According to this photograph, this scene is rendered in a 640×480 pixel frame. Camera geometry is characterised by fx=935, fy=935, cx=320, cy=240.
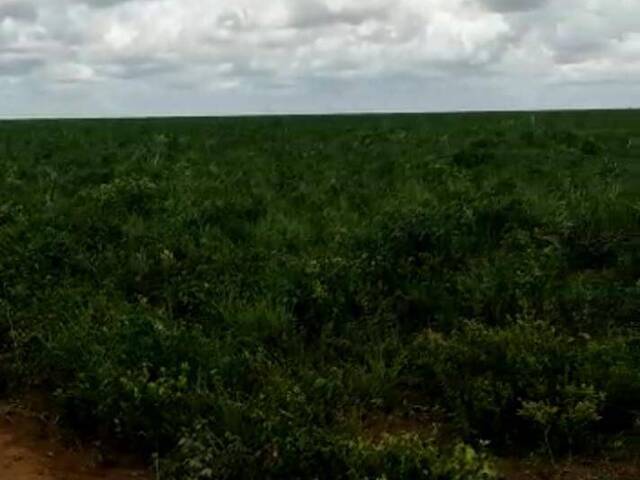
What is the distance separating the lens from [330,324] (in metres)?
6.69

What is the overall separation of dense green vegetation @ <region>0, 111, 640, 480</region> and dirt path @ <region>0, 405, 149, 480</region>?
0.20m

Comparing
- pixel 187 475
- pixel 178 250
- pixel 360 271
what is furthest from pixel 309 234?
pixel 187 475

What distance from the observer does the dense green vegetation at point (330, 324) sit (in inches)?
201

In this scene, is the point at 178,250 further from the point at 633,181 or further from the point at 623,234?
the point at 633,181

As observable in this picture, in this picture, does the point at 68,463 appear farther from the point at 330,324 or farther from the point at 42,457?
the point at 330,324

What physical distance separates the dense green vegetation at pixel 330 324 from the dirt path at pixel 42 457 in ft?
0.65

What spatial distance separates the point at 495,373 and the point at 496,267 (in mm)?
1959

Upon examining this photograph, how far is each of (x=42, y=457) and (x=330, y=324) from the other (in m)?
2.19

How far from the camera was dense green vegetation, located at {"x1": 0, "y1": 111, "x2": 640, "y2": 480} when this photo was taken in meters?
5.09

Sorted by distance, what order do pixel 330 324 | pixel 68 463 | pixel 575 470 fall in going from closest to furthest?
pixel 575 470 → pixel 68 463 → pixel 330 324

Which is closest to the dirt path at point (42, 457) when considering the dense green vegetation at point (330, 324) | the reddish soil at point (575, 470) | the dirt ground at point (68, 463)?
the dirt ground at point (68, 463)

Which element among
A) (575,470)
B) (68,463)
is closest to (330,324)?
(68,463)

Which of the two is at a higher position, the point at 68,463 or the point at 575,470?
the point at 575,470

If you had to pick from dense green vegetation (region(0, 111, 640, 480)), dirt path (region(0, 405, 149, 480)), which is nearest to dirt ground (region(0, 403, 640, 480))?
dirt path (region(0, 405, 149, 480))
